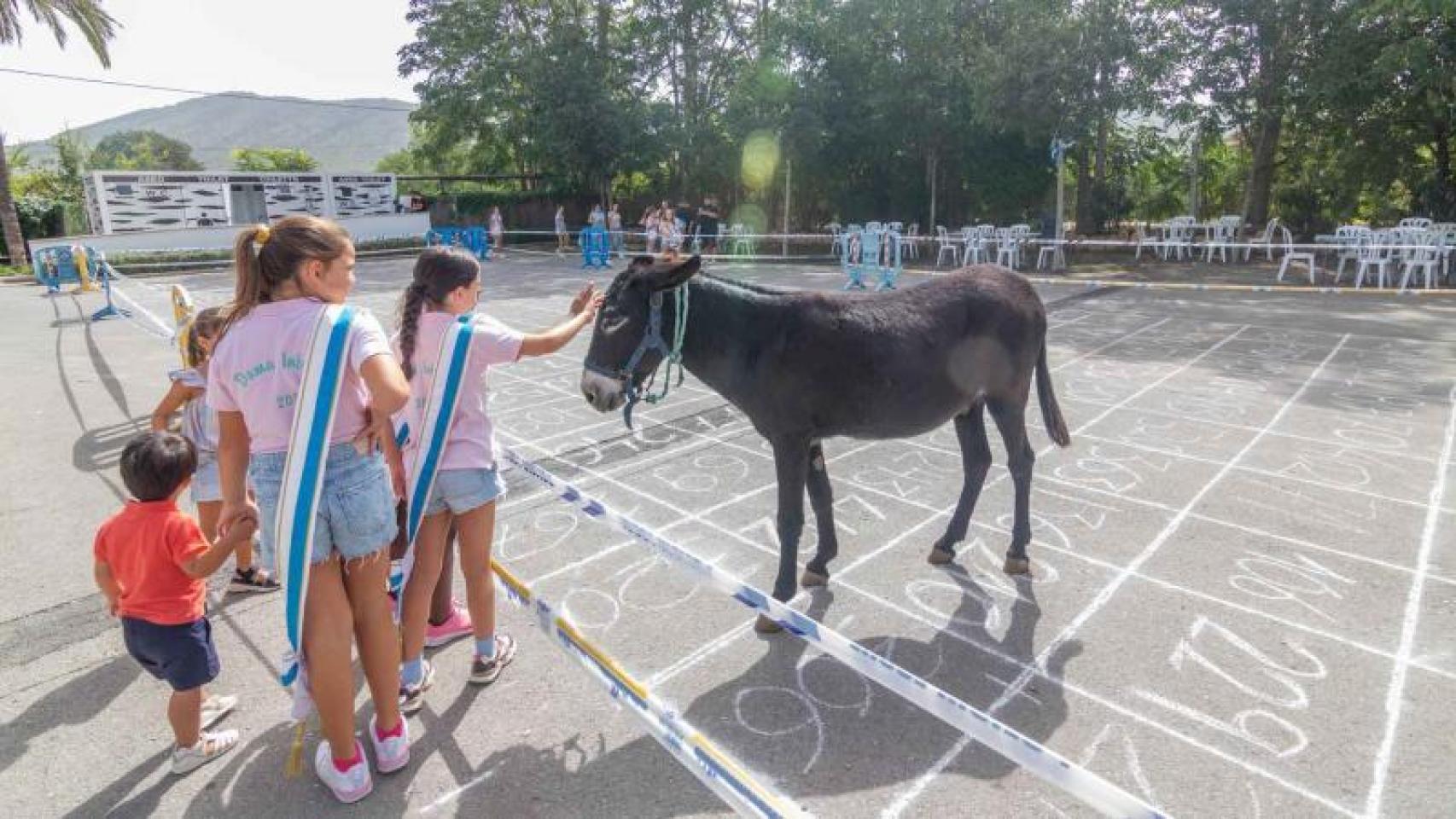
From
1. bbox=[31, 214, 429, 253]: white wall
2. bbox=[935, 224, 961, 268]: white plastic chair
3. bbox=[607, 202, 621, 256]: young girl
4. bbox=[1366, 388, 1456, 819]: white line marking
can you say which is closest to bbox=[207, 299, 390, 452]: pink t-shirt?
bbox=[1366, 388, 1456, 819]: white line marking

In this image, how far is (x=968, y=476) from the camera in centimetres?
438

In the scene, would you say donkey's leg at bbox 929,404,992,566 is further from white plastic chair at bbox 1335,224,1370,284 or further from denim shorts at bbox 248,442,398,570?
white plastic chair at bbox 1335,224,1370,284

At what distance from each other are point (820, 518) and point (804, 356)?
A: 95 centimetres

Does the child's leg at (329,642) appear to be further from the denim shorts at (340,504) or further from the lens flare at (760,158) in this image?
the lens flare at (760,158)

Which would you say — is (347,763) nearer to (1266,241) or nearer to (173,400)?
(173,400)

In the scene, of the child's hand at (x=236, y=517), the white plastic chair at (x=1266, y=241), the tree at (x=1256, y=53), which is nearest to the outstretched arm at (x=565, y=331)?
the child's hand at (x=236, y=517)

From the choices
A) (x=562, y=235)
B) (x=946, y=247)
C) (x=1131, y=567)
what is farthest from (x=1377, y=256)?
(x=562, y=235)

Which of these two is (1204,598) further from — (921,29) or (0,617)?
(921,29)

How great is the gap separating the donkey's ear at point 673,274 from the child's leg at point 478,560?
1.17 metres

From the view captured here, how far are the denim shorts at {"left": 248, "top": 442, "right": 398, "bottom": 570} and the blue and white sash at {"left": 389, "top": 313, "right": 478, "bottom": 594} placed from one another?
35 cm

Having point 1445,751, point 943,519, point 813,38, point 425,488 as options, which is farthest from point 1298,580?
point 813,38

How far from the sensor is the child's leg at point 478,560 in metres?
3.10

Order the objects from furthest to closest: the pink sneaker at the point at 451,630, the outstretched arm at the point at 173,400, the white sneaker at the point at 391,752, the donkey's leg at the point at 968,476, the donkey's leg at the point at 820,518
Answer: the donkey's leg at the point at 968,476
the outstretched arm at the point at 173,400
the donkey's leg at the point at 820,518
the pink sneaker at the point at 451,630
the white sneaker at the point at 391,752

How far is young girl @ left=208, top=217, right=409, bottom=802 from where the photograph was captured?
226 centimetres
